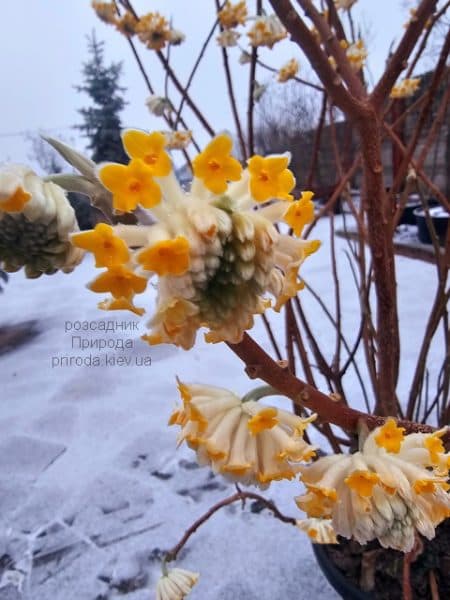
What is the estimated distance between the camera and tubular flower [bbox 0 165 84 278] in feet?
0.51

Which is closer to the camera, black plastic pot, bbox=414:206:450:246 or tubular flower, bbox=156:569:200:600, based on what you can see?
tubular flower, bbox=156:569:200:600

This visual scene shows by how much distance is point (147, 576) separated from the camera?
0.78 metres

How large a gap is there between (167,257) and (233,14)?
76 centimetres

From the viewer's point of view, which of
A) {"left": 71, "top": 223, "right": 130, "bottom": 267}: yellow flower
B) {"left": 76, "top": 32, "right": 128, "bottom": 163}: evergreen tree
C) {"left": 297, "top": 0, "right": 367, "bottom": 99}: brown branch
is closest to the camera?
{"left": 71, "top": 223, "right": 130, "bottom": 267}: yellow flower

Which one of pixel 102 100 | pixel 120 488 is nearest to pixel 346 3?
pixel 120 488

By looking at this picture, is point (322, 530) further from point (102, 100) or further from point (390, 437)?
point (102, 100)

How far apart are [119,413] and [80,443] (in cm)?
15

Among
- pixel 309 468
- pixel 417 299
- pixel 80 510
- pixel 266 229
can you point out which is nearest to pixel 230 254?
pixel 266 229

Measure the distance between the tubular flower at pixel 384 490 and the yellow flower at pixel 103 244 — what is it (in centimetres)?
16

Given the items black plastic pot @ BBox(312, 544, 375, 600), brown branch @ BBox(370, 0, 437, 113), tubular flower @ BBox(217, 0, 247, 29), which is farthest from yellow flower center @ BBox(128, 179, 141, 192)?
tubular flower @ BBox(217, 0, 247, 29)

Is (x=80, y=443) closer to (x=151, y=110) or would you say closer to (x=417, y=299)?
(x=151, y=110)

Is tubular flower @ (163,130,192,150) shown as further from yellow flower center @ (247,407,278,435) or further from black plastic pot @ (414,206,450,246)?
black plastic pot @ (414,206,450,246)

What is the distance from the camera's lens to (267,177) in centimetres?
16

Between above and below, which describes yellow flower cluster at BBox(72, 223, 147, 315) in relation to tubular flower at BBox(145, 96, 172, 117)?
below
